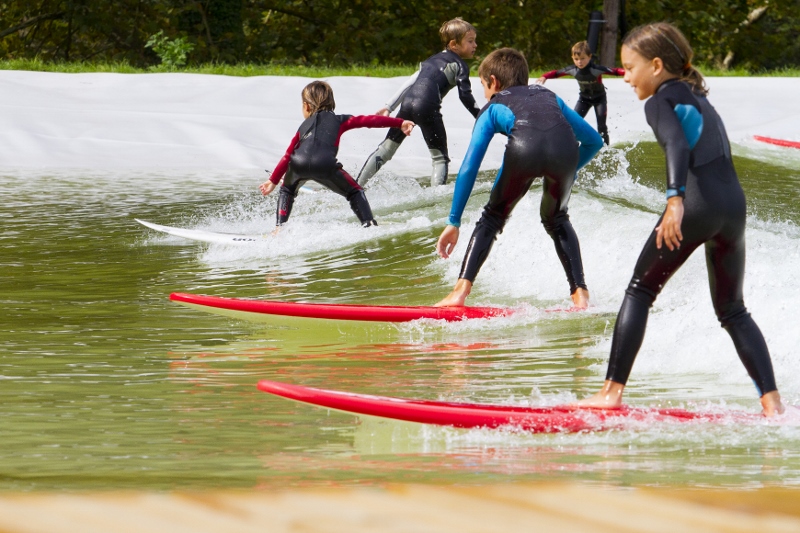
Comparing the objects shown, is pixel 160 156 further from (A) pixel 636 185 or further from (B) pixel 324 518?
(B) pixel 324 518

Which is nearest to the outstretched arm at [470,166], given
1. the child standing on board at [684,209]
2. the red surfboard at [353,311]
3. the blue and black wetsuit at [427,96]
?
the red surfboard at [353,311]

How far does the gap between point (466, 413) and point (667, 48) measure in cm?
156

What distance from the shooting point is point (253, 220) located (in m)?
11.8

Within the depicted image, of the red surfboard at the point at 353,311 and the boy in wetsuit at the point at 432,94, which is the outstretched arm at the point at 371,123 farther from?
the red surfboard at the point at 353,311

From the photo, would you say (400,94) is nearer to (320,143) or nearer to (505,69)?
(320,143)

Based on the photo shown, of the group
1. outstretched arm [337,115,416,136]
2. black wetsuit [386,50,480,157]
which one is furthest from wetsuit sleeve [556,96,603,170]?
black wetsuit [386,50,480,157]

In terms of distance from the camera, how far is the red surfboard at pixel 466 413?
4605mm

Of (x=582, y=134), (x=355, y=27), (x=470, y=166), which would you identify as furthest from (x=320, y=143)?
(x=355, y=27)

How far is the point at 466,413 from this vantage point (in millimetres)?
4625

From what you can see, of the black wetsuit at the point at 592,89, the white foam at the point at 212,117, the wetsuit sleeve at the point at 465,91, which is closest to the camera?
→ the wetsuit sleeve at the point at 465,91

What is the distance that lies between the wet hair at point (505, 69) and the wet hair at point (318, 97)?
9.20 ft

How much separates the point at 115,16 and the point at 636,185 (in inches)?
728

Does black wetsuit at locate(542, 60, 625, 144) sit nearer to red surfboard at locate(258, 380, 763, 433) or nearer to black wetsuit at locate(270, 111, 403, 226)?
black wetsuit at locate(270, 111, 403, 226)

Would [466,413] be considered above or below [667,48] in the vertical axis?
below
